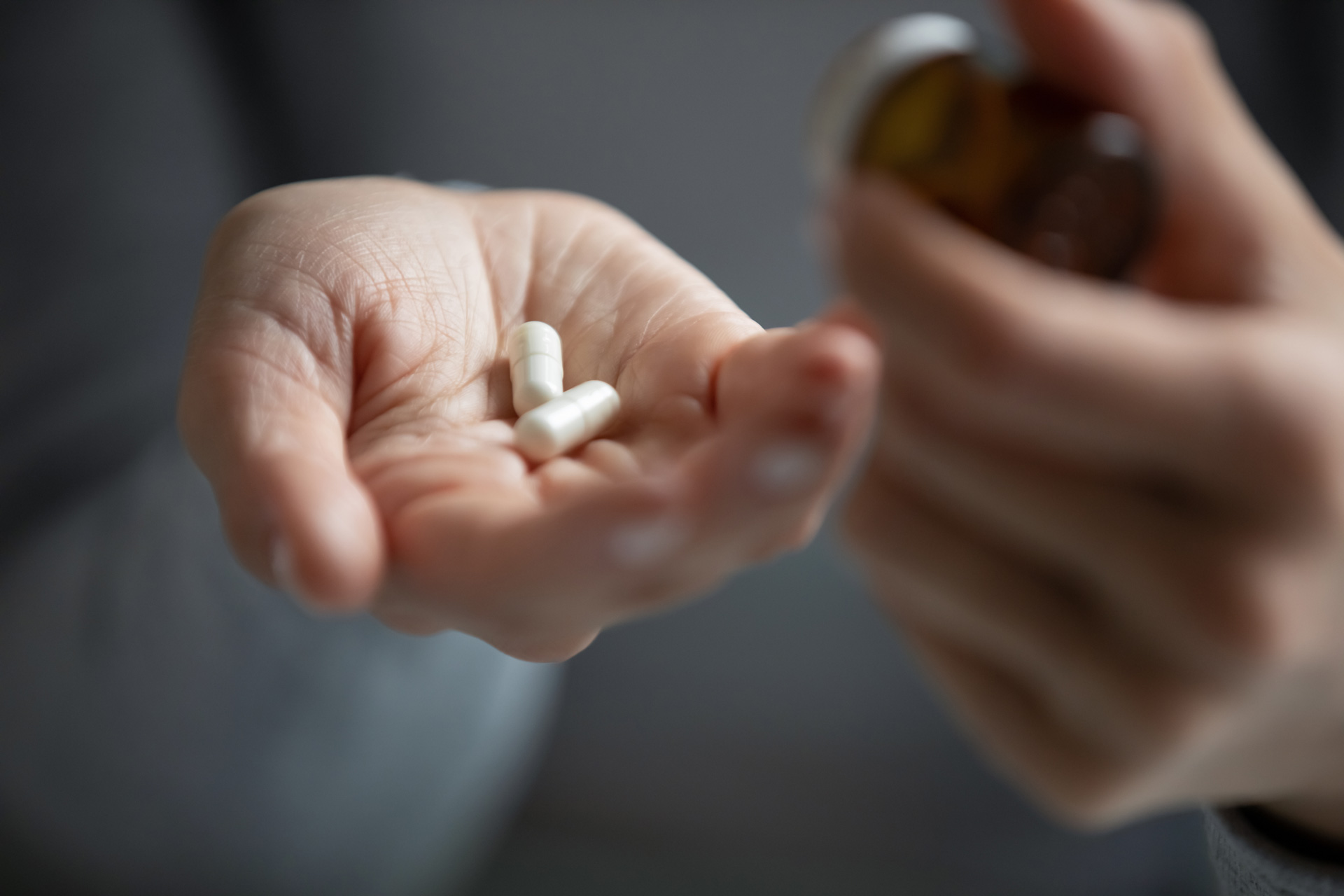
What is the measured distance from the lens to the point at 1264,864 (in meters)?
0.79

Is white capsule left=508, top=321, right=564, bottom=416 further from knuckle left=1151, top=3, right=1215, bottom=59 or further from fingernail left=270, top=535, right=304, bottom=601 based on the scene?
knuckle left=1151, top=3, right=1215, bottom=59

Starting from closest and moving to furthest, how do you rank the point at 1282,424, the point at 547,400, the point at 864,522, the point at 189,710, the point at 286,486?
the point at 1282,424
the point at 864,522
the point at 286,486
the point at 547,400
the point at 189,710

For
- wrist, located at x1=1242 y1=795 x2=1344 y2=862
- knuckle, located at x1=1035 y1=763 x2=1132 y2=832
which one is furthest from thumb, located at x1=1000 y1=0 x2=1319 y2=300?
wrist, located at x1=1242 y1=795 x2=1344 y2=862

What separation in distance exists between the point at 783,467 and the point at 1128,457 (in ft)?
0.65

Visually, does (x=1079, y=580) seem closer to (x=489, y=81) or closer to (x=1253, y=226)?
(x=1253, y=226)

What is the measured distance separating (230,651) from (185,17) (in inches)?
54.9

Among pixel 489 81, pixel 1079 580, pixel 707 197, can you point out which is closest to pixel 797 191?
pixel 707 197

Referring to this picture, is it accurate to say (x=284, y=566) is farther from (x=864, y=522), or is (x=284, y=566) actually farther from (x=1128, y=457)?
(x=1128, y=457)

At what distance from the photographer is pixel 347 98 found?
227cm

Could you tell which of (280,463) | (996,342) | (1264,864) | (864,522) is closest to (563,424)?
(280,463)

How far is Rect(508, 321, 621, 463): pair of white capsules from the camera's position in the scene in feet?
2.90

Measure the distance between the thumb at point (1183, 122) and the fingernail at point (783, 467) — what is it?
0.78 feet

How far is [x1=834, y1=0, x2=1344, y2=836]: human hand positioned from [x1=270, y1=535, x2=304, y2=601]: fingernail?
0.38m

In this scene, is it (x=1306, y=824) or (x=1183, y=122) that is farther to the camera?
(x=1306, y=824)
